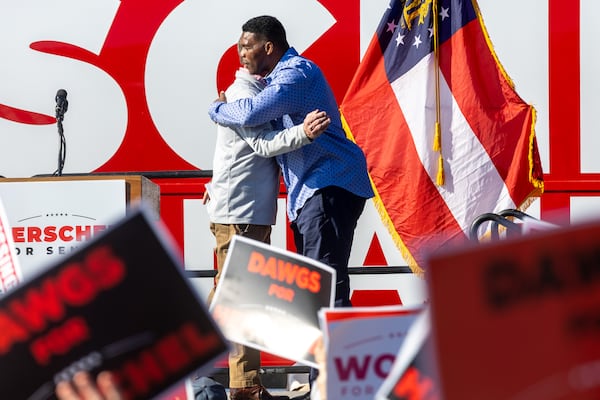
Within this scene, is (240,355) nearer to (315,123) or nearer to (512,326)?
(315,123)

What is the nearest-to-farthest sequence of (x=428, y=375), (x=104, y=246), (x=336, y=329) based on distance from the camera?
1. (x=104, y=246)
2. (x=428, y=375)
3. (x=336, y=329)

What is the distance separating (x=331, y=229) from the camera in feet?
11.8

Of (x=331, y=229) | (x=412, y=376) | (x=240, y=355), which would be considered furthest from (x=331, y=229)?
(x=412, y=376)

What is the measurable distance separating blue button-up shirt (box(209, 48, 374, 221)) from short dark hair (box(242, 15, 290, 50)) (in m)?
0.11

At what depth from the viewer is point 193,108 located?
438cm

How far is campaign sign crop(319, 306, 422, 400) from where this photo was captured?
174 cm

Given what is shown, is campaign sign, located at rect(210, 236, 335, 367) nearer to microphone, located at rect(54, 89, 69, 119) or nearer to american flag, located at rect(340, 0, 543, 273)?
microphone, located at rect(54, 89, 69, 119)

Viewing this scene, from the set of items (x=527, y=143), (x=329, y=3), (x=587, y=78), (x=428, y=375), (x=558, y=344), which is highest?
(x=329, y=3)

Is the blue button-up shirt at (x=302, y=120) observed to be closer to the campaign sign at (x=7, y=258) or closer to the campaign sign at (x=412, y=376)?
the campaign sign at (x=7, y=258)

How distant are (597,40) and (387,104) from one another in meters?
0.94

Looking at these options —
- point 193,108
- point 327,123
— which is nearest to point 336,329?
point 327,123

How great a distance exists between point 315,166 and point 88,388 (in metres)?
2.34

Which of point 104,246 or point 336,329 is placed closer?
point 104,246

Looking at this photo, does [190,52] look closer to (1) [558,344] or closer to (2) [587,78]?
(2) [587,78]
